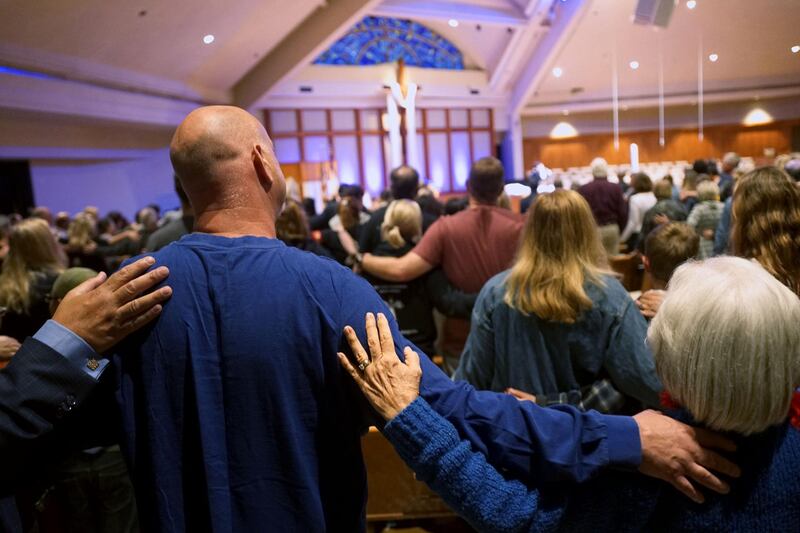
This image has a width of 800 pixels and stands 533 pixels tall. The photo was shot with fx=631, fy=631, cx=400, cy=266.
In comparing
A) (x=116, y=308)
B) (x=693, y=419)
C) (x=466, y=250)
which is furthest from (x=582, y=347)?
(x=116, y=308)

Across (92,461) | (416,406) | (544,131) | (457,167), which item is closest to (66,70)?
(92,461)

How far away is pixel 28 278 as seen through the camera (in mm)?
3045

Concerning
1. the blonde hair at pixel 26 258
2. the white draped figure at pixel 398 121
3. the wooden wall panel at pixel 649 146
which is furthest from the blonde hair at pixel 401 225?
the wooden wall panel at pixel 649 146

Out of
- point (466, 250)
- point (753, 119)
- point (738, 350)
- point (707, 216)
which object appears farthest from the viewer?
point (753, 119)

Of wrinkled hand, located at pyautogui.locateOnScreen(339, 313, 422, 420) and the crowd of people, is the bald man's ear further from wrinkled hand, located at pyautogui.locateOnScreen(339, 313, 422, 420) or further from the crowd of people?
wrinkled hand, located at pyautogui.locateOnScreen(339, 313, 422, 420)

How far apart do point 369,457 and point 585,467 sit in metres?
1.07

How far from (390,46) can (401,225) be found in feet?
45.4

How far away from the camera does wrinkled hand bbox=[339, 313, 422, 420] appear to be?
3.53 feet

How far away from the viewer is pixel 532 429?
3.60ft

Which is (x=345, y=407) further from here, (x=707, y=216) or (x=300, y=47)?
(x=300, y=47)

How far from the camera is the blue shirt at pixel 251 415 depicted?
107 centimetres

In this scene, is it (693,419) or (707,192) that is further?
(707,192)

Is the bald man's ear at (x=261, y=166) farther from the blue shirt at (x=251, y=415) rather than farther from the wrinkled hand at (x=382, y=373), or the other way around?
the wrinkled hand at (x=382, y=373)

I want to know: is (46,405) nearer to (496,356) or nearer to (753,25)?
(496,356)
